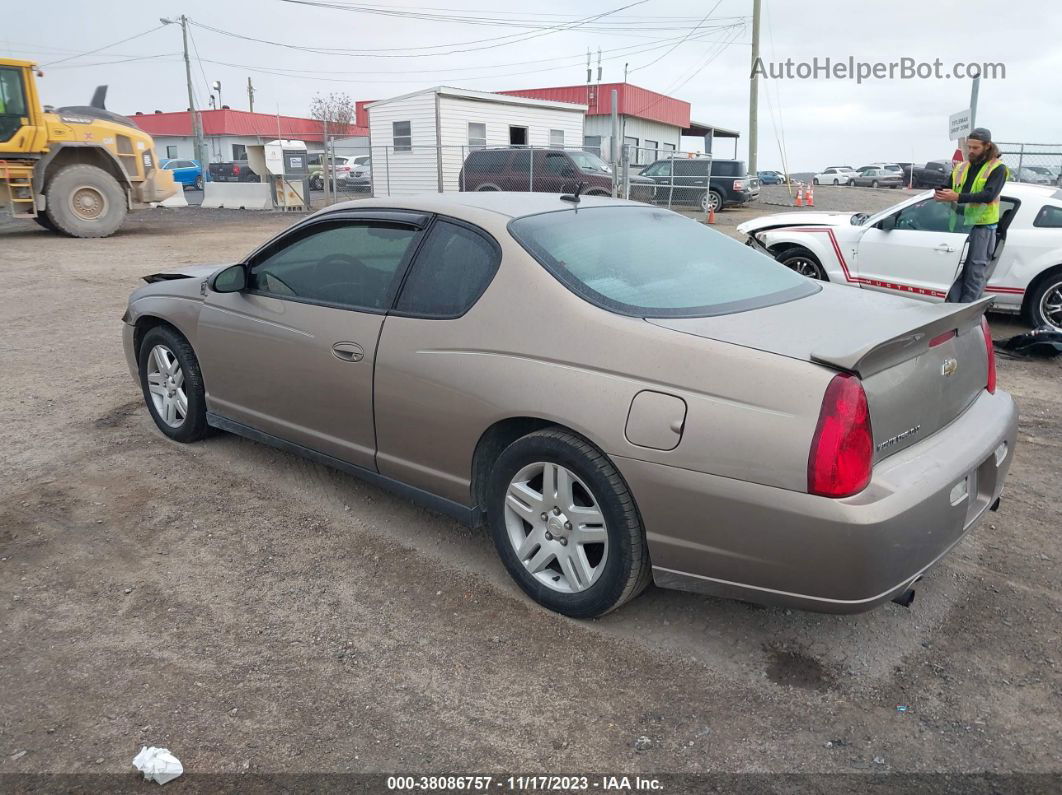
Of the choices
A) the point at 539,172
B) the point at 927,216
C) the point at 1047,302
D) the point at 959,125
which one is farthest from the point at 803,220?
the point at 539,172

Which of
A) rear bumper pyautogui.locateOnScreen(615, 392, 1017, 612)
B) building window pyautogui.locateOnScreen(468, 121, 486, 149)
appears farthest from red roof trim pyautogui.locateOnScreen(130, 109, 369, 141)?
rear bumper pyautogui.locateOnScreen(615, 392, 1017, 612)

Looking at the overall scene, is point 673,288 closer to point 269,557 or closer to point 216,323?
point 269,557

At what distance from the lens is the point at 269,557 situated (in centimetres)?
373

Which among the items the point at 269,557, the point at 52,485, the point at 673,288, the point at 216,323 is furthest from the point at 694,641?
the point at 52,485

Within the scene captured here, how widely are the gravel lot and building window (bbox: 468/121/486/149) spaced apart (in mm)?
22688

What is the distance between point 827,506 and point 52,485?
3922 millimetres

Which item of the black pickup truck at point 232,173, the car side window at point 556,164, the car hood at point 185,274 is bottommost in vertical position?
the car hood at point 185,274

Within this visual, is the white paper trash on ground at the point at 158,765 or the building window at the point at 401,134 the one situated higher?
the building window at the point at 401,134

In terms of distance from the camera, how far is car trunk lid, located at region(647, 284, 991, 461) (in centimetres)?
264

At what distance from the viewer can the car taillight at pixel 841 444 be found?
2.49 metres

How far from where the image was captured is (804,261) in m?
9.04

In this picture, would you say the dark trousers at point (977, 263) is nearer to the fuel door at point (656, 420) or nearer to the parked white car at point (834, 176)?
the fuel door at point (656, 420)

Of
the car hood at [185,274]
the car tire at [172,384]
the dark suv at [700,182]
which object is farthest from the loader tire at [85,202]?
the car tire at [172,384]

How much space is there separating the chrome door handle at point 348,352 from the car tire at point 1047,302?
23.0 feet
